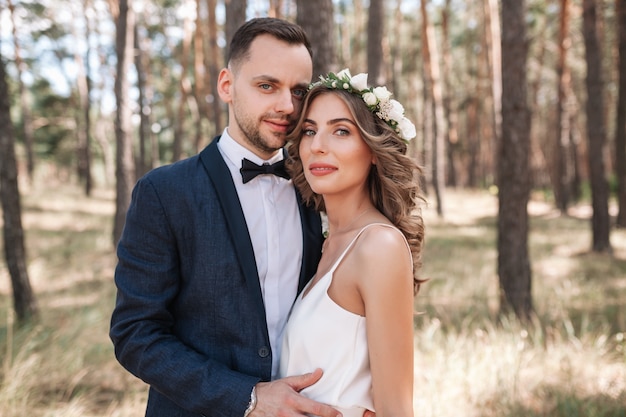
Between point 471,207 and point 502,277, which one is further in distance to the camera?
point 471,207

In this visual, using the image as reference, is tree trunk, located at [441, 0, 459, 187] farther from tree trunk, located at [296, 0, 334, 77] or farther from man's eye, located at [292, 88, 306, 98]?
man's eye, located at [292, 88, 306, 98]

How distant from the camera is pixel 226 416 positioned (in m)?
2.01

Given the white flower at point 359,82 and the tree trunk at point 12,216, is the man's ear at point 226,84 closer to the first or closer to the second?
the white flower at point 359,82

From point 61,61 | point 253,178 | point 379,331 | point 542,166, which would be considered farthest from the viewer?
point 542,166

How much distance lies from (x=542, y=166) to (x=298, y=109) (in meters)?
47.9

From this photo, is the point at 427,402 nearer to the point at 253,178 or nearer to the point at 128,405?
the point at 128,405

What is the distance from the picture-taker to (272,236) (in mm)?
2305

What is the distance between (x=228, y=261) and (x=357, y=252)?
51 cm

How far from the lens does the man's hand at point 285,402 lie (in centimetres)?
200

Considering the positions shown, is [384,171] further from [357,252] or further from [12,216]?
[12,216]

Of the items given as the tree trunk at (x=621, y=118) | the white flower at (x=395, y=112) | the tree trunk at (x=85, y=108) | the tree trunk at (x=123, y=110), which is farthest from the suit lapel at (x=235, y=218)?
the tree trunk at (x=85, y=108)

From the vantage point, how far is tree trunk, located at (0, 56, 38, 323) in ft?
20.0

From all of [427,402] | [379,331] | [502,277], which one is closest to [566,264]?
[502,277]

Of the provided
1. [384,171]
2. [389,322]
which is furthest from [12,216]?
[389,322]
